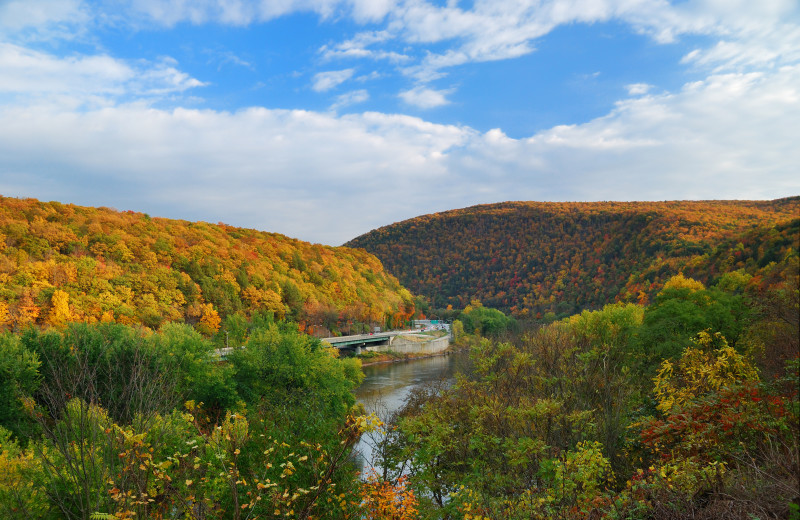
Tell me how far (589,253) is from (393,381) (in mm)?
100167

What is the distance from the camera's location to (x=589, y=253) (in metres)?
137

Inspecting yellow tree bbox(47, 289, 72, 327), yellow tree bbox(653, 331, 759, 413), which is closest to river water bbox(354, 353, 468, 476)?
yellow tree bbox(653, 331, 759, 413)

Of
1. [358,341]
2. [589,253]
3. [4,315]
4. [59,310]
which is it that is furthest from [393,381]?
[589,253]

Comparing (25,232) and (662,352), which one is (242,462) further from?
(25,232)

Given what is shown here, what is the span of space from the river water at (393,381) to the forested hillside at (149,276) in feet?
74.4

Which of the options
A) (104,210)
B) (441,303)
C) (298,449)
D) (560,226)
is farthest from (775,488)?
(560,226)

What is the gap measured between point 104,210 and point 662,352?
93.1 metres

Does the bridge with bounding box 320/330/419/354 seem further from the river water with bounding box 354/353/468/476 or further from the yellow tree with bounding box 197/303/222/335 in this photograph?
the yellow tree with bounding box 197/303/222/335

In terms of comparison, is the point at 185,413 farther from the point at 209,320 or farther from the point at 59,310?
the point at 209,320

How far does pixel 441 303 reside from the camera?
16112 centimetres

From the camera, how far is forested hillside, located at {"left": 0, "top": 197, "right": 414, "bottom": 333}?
5031cm

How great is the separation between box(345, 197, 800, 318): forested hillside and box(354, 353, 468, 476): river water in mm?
30376

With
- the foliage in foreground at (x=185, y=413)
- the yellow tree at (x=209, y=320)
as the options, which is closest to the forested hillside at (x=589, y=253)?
the foliage in foreground at (x=185, y=413)

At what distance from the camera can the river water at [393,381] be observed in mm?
32875
